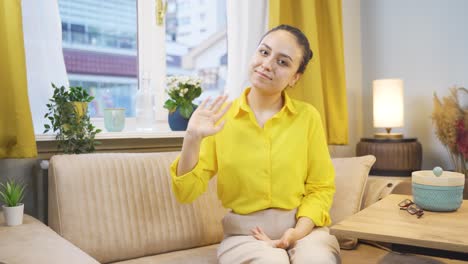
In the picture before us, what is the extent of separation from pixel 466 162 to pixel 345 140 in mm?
699

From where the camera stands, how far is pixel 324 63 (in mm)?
2686

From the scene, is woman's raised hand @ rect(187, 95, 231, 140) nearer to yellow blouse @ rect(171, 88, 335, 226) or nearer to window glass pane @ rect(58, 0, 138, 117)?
yellow blouse @ rect(171, 88, 335, 226)

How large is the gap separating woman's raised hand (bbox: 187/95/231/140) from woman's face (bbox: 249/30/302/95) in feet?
0.46

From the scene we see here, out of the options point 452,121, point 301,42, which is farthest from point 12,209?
point 452,121

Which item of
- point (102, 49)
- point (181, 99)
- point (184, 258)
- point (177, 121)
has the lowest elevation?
point (184, 258)

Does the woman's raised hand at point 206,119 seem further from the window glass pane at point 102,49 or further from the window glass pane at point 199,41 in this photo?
the window glass pane at point 199,41

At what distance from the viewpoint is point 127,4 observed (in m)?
2.27

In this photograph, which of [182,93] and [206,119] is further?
[182,93]

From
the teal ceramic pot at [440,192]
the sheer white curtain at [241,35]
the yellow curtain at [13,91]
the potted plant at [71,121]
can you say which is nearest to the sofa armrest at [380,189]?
the teal ceramic pot at [440,192]

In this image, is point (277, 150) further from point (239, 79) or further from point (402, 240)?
point (239, 79)

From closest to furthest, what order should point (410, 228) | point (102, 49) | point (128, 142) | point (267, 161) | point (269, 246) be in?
point (410, 228) → point (269, 246) → point (267, 161) → point (128, 142) → point (102, 49)

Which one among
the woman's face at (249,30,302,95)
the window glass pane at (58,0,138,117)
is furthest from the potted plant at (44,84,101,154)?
the woman's face at (249,30,302,95)

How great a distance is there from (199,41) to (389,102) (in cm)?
116

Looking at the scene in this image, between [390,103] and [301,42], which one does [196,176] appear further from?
[390,103]
